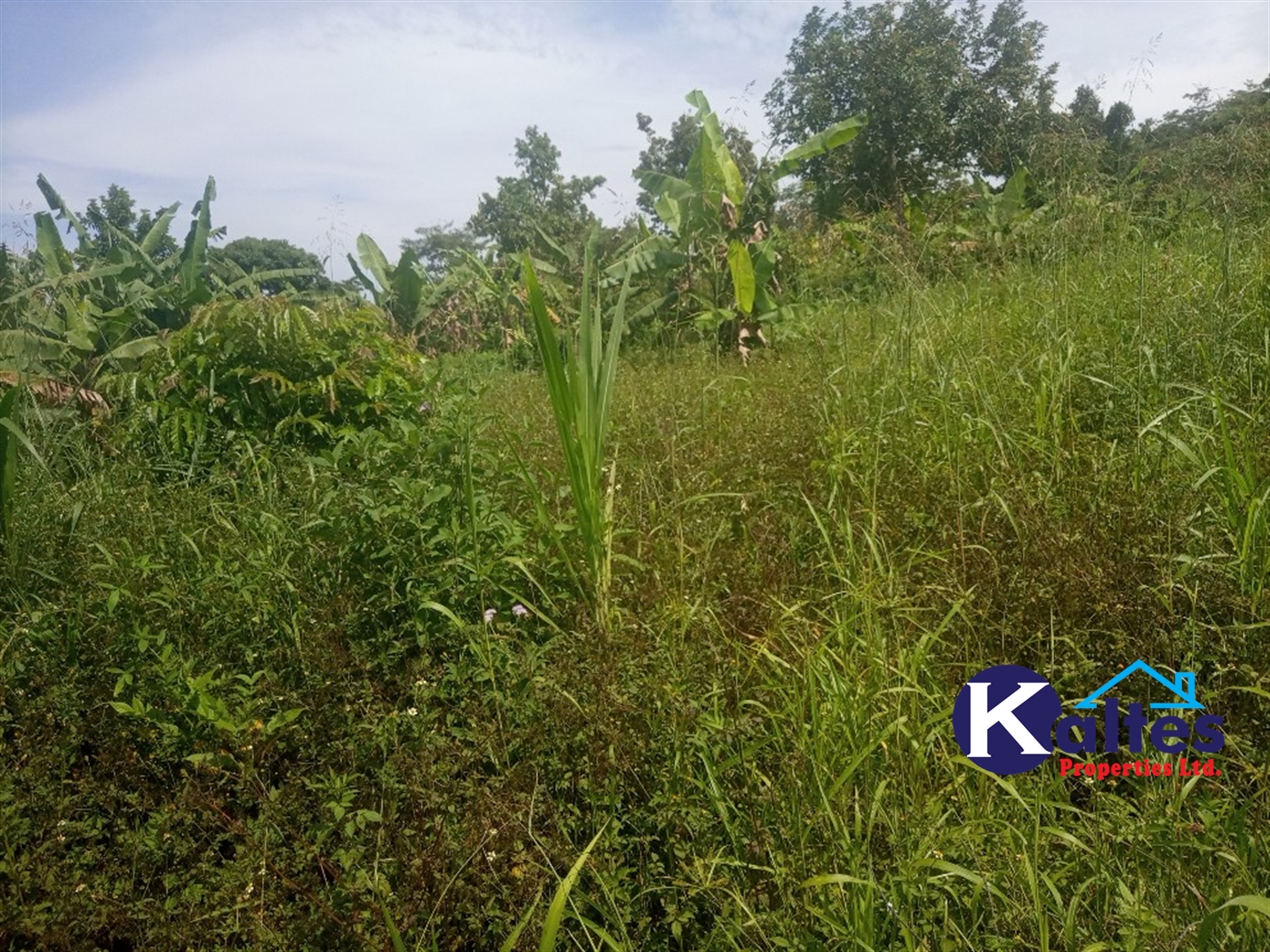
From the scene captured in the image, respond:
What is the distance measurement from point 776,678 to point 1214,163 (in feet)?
10.3

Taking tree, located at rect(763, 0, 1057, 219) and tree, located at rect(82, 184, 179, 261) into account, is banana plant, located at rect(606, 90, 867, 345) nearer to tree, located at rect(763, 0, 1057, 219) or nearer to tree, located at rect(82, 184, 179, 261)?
tree, located at rect(82, 184, 179, 261)

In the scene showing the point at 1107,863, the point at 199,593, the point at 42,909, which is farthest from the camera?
the point at 199,593

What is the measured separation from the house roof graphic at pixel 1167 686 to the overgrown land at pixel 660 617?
35 millimetres

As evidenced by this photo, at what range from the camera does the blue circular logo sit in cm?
177

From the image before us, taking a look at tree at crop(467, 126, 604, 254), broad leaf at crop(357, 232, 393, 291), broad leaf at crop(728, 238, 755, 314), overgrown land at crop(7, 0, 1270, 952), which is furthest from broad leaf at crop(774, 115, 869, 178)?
tree at crop(467, 126, 604, 254)

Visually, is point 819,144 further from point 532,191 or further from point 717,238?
point 532,191

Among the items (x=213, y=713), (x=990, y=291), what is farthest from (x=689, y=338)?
(x=213, y=713)

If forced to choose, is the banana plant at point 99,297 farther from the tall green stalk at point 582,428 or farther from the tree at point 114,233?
the tall green stalk at point 582,428

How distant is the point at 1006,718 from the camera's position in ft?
6.02

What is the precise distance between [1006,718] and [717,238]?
5099 mm

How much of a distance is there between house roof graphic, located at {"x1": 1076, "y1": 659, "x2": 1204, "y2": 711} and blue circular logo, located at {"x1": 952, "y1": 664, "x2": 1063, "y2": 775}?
3.2 inches

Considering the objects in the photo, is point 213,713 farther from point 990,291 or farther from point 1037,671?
point 990,291

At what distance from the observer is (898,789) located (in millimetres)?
1709

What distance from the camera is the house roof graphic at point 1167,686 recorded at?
5.88 feet
